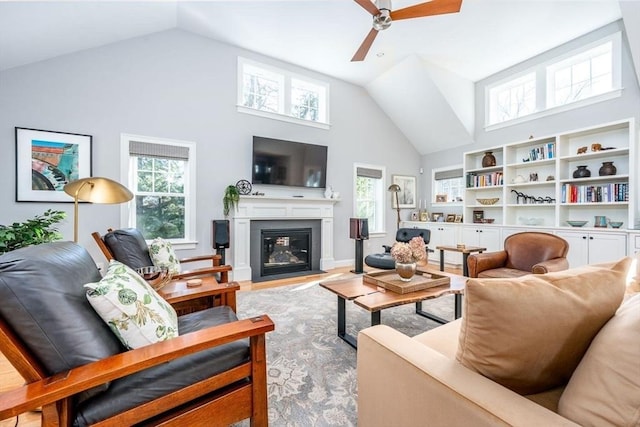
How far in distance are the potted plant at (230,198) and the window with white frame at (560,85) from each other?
4696mm

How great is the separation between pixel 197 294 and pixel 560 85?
5.71 metres

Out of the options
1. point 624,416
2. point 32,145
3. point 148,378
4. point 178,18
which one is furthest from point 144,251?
point 178,18

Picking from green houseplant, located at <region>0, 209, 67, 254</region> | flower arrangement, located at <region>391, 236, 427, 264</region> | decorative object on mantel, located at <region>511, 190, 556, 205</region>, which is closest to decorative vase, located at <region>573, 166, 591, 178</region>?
decorative object on mantel, located at <region>511, 190, 556, 205</region>

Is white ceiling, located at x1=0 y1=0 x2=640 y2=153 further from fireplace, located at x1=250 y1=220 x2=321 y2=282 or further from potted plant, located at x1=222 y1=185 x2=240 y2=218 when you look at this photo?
fireplace, located at x1=250 y1=220 x2=321 y2=282

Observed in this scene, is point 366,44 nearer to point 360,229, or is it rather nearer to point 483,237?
point 360,229

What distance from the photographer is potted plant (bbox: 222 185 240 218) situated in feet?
13.5

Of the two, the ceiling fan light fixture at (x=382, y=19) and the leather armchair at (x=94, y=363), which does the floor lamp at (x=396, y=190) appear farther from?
the leather armchair at (x=94, y=363)

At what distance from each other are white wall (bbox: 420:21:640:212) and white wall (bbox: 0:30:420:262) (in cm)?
274

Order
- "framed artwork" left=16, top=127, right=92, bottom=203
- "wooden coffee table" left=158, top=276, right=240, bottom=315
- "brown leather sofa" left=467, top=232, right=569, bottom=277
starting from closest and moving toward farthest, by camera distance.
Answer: "wooden coffee table" left=158, top=276, right=240, bottom=315 < "brown leather sofa" left=467, top=232, right=569, bottom=277 < "framed artwork" left=16, top=127, right=92, bottom=203

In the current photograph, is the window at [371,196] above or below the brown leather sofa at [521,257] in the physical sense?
above

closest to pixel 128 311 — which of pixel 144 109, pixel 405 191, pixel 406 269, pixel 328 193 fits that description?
pixel 406 269

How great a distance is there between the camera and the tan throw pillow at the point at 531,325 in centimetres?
73


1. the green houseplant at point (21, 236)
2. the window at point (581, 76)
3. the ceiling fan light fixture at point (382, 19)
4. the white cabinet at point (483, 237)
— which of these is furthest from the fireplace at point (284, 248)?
the window at point (581, 76)

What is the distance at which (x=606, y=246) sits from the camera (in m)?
3.51
